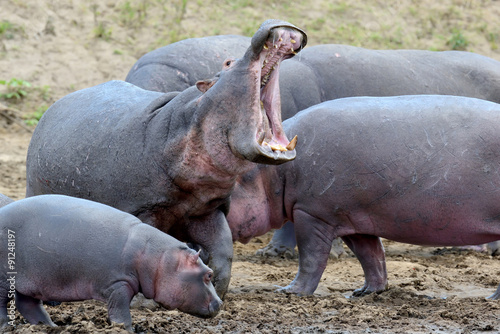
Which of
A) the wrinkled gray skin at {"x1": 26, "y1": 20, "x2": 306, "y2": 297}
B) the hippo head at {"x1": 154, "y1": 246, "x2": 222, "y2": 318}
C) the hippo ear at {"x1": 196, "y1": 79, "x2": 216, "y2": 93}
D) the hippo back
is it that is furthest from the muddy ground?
the hippo back

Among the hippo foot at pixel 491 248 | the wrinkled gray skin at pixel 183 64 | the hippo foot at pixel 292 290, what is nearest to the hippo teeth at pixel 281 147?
the hippo foot at pixel 292 290

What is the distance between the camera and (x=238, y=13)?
1152 centimetres

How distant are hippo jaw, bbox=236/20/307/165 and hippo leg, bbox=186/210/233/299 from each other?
0.77 meters

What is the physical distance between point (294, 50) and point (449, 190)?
4.33ft

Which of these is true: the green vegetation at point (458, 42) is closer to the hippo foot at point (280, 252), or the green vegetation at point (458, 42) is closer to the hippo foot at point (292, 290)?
the hippo foot at point (280, 252)

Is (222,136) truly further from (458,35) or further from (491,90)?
(458,35)

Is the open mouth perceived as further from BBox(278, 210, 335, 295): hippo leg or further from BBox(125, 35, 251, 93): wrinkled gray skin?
BBox(125, 35, 251, 93): wrinkled gray skin

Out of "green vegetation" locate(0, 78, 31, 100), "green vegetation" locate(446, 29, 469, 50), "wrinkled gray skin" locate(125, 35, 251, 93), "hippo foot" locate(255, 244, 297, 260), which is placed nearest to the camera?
"hippo foot" locate(255, 244, 297, 260)

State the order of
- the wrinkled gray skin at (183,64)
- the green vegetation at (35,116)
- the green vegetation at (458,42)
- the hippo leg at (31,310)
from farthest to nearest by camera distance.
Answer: the green vegetation at (458,42) → the green vegetation at (35,116) → the wrinkled gray skin at (183,64) → the hippo leg at (31,310)

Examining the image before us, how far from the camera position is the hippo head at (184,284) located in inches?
158

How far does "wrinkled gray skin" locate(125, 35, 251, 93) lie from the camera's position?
6820mm

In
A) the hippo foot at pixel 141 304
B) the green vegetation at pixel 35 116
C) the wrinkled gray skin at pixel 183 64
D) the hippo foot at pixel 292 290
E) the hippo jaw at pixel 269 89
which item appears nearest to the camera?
the hippo jaw at pixel 269 89

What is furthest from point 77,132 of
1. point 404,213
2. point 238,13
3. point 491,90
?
point 238,13

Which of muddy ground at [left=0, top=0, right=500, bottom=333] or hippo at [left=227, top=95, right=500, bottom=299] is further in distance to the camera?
hippo at [left=227, top=95, right=500, bottom=299]
